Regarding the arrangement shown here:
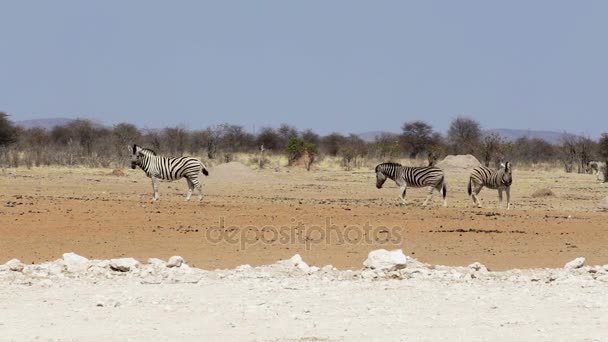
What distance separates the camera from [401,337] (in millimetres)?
8133

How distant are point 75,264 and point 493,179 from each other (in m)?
14.3

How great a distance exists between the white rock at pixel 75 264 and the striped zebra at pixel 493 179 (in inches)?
546

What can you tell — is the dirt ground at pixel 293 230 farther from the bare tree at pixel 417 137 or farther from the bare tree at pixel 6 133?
the bare tree at pixel 417 137

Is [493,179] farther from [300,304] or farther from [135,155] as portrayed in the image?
[300,304]

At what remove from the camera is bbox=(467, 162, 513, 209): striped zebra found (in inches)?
914

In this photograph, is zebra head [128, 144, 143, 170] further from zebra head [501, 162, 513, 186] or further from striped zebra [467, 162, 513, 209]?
zebra head [501, 162, 513, 186]

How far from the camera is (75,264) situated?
11.4 m

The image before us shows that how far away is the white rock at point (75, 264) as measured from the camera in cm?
1130

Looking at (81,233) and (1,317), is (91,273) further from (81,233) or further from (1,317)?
(81,233)

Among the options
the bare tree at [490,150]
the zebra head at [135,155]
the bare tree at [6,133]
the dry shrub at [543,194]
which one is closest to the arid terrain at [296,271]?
the zebra head at [135,155]

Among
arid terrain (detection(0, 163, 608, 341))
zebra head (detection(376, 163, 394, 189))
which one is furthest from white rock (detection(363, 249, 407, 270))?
zebra head (detection(376, 163, 394, 189))

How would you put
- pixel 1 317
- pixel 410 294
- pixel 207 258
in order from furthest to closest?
pixel 207 258 < pixel 410 294 < pixel 1 317

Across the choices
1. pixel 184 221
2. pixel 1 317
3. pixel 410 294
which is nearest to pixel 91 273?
pixel 1 317

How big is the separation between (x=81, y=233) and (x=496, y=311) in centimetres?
901
